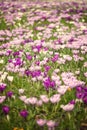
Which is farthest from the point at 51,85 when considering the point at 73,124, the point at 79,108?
the point at 73,124

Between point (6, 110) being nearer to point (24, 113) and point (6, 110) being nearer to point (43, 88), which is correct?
point (24, 113)

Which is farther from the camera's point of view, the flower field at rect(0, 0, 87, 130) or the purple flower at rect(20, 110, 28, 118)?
the flower field at rect(0, 0, 87, 130)

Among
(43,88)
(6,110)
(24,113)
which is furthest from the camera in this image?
(43,88)

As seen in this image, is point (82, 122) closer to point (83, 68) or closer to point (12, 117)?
point (12, 117)

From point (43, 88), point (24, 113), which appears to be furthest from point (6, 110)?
point (43, 88)

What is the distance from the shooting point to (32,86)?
430cm

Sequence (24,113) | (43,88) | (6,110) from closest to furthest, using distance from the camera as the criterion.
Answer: (24,113) < (6,110) < (43,88)

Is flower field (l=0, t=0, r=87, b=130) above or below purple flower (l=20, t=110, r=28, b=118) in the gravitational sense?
below

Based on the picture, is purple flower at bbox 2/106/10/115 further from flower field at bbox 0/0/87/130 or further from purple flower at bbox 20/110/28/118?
purple flower at bbox 20/110/28/118

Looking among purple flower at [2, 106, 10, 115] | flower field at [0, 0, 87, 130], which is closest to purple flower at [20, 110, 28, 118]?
flower field at [0, 0, 87, 130]

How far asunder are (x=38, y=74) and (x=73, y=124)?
1274 mm

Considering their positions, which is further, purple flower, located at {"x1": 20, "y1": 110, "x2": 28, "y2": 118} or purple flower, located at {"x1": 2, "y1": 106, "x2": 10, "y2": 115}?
purple flower, located at {"x1": 2, "y1": 106, "x2": 10, "y2": 115}

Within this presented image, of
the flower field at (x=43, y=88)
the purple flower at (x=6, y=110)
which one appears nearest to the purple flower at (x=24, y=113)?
the flower field at (x=43, y=88)

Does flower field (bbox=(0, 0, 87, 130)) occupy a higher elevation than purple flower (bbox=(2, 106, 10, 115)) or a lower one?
lower
